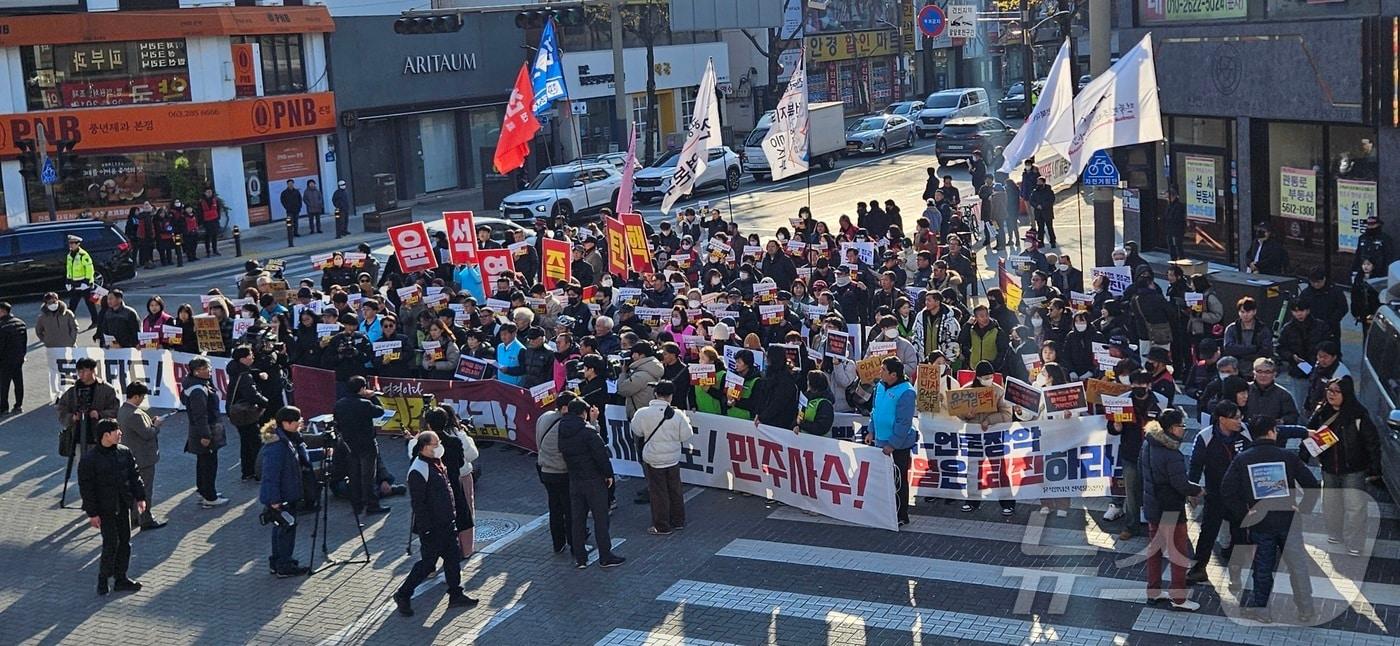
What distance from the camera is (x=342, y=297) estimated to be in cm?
2016

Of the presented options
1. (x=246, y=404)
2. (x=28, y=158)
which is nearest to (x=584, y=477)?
(x=246, y=404)

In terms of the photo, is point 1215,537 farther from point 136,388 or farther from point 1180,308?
point 136,388

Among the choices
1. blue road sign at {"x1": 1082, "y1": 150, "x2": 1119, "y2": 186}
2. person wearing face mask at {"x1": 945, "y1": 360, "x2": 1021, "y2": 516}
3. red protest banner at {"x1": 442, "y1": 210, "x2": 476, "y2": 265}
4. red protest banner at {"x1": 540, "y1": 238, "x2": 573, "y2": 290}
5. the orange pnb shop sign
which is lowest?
person wearing face mask at {"x1": 945, "y1": 360, "x2": 1021, "y2": 516}

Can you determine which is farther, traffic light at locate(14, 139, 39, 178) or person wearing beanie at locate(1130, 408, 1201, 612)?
traffic light at locate(14, 139, 39, 178)

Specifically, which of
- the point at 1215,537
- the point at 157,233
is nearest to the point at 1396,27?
the point at 1215,537

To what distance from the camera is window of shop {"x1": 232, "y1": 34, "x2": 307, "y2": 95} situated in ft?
144

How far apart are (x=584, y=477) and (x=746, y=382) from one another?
8.01 ft

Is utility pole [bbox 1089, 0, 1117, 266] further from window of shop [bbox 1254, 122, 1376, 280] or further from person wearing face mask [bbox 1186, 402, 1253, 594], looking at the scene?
person wearing face mask [bbox 1186, 402, 1253, 594]

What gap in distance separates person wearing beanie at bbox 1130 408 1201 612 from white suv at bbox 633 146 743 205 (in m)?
30.2

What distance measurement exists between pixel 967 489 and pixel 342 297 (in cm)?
956

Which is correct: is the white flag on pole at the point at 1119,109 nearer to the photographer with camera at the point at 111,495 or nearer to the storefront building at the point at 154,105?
the photographer with camera at the point at 111,495

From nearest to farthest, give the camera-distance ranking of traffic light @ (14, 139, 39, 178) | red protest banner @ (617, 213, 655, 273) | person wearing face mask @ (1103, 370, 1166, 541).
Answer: person wearing face mask @ (1103, 370, 1166, 541)
red protest banner @ (617, 213, 655, 273)
traffic light @ (14, 139, 39, 178)

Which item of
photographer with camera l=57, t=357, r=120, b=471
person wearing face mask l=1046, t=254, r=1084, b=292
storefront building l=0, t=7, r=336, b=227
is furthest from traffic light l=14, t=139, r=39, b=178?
person wearing face mask l=1046, t=254, r=1084, b=292

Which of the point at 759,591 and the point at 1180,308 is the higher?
the point at 1180,308
